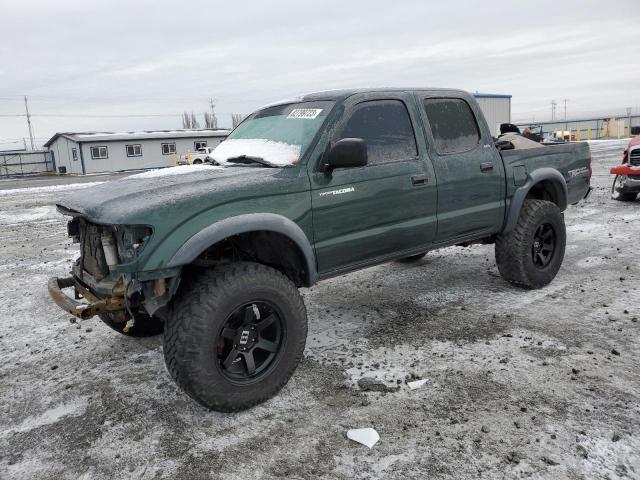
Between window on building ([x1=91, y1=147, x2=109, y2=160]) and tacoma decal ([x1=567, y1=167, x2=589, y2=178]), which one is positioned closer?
tacoma decal ([x1=567, y1=167, x2=589, y2=178])

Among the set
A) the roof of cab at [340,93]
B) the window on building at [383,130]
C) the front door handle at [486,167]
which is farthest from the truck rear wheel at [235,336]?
the front door handle at [486,167]

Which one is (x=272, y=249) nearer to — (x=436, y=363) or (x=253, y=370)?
(x=253, y=370)

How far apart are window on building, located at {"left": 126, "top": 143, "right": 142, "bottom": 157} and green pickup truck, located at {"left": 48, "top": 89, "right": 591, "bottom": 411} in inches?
1583

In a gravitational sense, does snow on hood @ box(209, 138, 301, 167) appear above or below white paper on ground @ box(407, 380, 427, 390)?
above

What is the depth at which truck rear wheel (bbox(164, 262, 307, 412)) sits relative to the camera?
2.98 m

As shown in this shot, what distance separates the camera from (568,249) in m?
6.82

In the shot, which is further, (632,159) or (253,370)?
(632,159)

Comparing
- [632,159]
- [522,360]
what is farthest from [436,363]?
[632,159]

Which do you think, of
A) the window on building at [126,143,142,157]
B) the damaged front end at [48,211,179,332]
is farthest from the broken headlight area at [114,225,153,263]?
the window on building at [126,143,142,157]

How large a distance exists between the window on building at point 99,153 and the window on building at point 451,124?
40581 millimetres

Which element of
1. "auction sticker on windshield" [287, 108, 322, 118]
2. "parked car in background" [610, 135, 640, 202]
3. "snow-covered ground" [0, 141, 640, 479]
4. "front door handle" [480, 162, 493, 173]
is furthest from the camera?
"parked car in background" [610, 135, 640, 202]

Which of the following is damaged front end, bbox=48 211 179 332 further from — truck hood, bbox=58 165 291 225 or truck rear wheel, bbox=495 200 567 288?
truck rear wheel, bbox=495 200 567 288

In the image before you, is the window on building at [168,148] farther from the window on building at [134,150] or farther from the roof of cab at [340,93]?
the roof of cab at [340,93]

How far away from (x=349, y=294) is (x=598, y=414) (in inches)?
112
